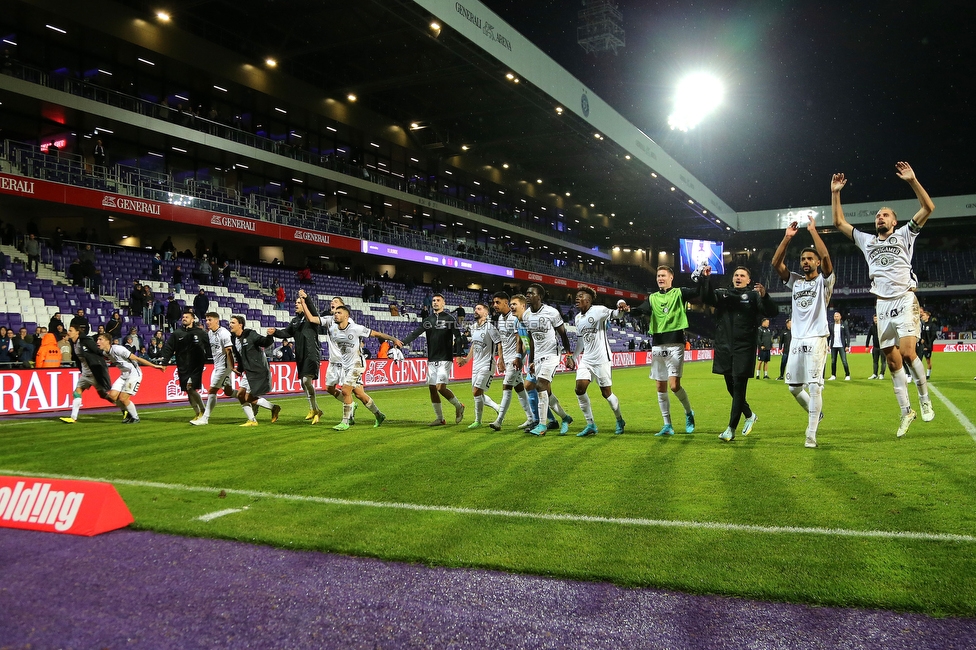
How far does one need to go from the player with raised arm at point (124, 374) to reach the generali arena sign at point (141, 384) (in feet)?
9.22

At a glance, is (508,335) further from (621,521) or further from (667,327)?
(621,521)

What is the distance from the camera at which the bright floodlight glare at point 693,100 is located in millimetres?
50188

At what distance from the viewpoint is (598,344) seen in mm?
10148

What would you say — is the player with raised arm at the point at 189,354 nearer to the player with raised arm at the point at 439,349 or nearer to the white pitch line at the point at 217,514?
the player with raised arm at the point at 439,349

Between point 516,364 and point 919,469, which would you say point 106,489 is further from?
point 919,469

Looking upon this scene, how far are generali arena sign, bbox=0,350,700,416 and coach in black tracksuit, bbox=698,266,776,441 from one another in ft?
29.7

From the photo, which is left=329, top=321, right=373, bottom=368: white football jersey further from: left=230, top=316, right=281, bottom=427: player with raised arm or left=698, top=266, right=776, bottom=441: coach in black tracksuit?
left=698, top=266, right=776, bottom=441: coach in black tracksuit

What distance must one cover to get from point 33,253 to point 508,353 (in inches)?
768

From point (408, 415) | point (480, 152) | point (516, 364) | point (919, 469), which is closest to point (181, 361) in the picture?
point (408, 415)

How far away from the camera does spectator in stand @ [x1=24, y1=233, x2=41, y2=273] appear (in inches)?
873

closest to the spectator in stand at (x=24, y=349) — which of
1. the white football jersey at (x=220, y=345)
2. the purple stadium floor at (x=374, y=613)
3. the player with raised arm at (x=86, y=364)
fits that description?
the player with raised arm at (x=86, y=364)

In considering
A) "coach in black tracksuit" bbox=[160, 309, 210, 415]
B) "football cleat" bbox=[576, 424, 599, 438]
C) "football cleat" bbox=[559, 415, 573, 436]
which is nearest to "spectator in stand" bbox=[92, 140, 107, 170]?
"coach in black tracksuit" bbox=[160, 309, 210, 415]

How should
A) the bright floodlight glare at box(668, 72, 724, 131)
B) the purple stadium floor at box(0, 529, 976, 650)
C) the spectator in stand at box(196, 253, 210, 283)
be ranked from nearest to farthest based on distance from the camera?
1. the purple stadium floor at box(0, 529, 976, 650)
2. the spectator in stand at box(196, 253, 210, 283)
3. the bright floodlight glare at box(668, 72, 724, 131)

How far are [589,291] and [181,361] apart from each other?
8.51 metres
